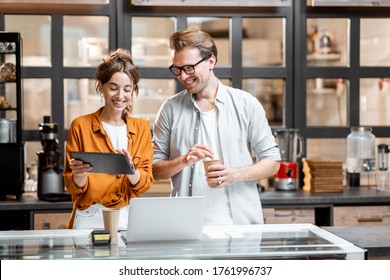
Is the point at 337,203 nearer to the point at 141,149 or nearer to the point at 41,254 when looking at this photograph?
the point at 141,149

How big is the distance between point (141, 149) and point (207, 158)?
0.30 m

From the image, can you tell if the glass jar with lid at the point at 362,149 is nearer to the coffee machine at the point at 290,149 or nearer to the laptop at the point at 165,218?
the coffee machine at the point at 290,149

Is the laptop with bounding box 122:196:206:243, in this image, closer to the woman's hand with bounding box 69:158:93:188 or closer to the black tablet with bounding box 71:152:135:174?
the black tablet with bounding box 71:152:135:174

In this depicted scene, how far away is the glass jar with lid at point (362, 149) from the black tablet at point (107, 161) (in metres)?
2.66

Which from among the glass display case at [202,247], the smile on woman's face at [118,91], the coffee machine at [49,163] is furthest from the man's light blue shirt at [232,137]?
the coffee machine at [49,163]

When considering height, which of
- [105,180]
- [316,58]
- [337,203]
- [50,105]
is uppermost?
[316,58]

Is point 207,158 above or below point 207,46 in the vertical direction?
below

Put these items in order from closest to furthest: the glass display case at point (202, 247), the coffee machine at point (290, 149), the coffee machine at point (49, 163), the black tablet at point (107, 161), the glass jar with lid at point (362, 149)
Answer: the glass display case at point (202, 247) < the black tablet at point (107, 161) < the coffee machine at point (49, 163) < the coffee machine at point (290, 149) < the glass jar with lid at point (362, 149)

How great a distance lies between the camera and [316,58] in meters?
6.68

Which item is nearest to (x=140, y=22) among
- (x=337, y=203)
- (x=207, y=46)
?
(x=337, y=203)

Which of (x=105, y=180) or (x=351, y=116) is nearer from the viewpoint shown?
(x=105, y=180)

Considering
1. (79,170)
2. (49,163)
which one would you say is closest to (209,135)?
(79,170)

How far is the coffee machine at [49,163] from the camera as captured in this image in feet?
14.6
